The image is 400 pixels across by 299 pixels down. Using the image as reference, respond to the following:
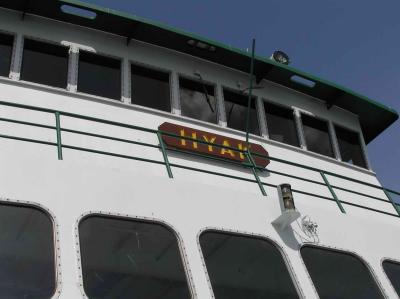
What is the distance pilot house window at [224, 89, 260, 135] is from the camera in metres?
8.56

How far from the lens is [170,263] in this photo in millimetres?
4793

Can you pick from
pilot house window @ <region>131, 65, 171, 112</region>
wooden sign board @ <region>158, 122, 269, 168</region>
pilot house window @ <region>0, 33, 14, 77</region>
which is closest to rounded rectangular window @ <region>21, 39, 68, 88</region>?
pilot house window @ <region>0, 33, 14, 77</region>

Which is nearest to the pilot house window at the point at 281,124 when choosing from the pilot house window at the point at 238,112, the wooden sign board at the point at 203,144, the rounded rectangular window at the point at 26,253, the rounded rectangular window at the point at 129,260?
the pilot house window at the point at 238,112

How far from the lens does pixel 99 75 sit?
791cm

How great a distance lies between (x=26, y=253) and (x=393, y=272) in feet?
13.7

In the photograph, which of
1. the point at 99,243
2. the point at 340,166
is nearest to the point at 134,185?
the point at 99,243

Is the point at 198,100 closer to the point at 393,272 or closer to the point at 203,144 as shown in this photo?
the point at 203,144

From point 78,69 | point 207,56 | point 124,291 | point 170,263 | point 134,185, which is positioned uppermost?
point 207,56

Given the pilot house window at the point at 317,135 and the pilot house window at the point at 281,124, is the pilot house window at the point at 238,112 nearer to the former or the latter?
the pilot house window at the point at 281,124

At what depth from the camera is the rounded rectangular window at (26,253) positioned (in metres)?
3.94

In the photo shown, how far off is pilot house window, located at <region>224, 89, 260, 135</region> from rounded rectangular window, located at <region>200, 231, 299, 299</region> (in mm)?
3298

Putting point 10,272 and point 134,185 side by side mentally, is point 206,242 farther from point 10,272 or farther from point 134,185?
point 10,272

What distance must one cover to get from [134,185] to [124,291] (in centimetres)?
114

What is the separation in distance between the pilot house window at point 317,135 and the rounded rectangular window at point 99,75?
3.37 meters
